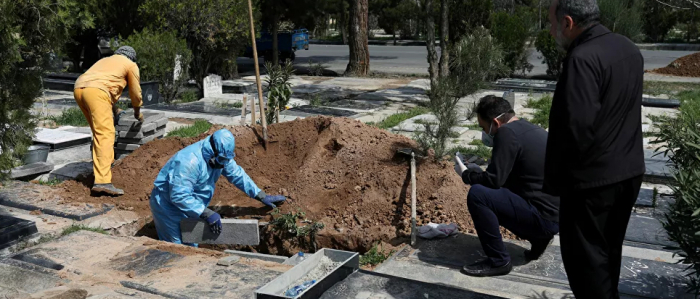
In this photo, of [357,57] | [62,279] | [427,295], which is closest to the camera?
[427,295]

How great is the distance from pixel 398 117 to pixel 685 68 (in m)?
10.5

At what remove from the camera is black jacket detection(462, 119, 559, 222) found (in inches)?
156

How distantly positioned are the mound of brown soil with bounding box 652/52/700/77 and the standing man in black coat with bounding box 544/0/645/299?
16079mm

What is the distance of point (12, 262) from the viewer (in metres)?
4.54

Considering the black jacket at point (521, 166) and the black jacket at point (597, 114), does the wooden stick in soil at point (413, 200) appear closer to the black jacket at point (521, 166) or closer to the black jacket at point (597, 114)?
the black jacket at point (521, 166)

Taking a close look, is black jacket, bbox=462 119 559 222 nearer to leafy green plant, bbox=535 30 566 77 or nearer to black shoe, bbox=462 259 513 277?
black shoe, bbox=462 259 513 277

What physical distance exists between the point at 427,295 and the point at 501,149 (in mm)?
1000

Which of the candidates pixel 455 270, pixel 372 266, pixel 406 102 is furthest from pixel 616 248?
pixel 406 102

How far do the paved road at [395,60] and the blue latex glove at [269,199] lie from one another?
13.6 m

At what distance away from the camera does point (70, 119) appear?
1019cm

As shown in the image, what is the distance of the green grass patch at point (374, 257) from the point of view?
4.93 metres

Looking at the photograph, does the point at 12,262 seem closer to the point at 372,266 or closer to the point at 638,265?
the point at 372,266

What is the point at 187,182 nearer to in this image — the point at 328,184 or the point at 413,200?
the point at 328,184

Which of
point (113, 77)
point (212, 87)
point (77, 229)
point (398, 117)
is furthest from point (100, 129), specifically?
point (212, 87)
